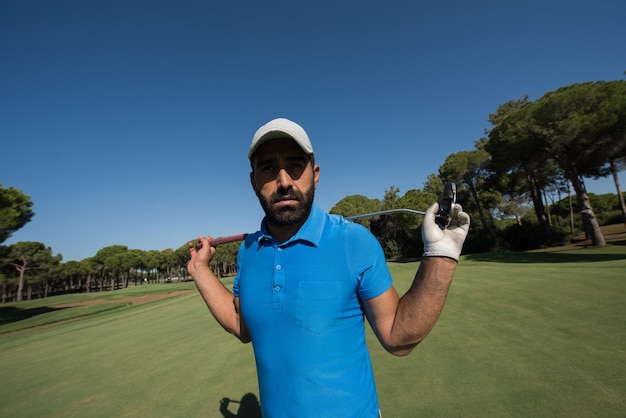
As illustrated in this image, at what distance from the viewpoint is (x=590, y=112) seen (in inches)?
749

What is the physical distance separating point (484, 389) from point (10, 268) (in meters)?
59.0

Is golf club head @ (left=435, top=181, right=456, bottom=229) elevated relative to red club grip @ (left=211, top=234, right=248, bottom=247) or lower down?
lower down

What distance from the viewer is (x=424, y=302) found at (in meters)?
1.13

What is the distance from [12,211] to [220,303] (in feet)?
99.2

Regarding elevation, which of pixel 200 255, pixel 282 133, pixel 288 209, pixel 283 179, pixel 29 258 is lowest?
pixel 200 255

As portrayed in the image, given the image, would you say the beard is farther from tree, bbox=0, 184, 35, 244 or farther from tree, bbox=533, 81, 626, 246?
tree, bbox=0, 184, 35, 244

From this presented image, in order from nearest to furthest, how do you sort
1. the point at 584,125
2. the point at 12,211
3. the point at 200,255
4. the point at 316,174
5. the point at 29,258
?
the point at 316,174 < the point at 200,255 < the point at 584,125 < the point at 12,211 < the point at 29,258

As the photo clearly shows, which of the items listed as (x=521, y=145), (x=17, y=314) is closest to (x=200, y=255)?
(x=521, y=145)

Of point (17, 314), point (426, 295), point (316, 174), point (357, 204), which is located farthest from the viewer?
point (357, 204)

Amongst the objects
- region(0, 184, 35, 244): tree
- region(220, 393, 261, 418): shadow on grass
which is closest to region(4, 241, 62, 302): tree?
region(0, 184, 35, 244): tree

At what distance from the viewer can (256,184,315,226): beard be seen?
1.45 m

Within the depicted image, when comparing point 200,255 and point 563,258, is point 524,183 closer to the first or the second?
point 563,258

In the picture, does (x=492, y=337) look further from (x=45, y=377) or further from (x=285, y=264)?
(x=45, y=377)

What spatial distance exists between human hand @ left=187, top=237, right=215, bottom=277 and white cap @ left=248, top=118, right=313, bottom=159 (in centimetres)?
96
